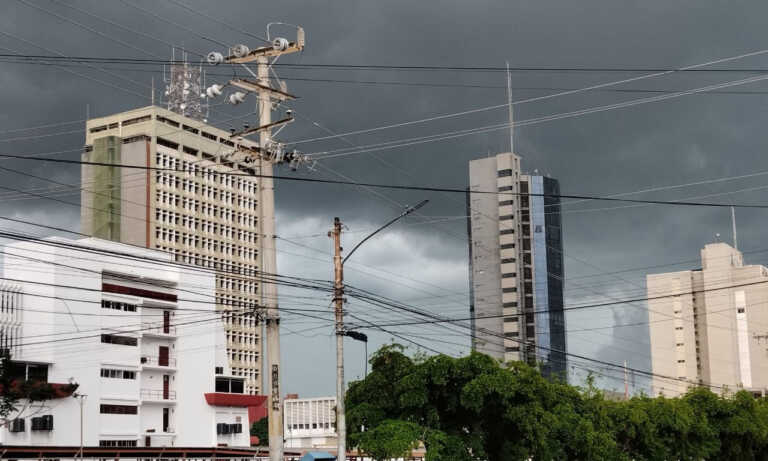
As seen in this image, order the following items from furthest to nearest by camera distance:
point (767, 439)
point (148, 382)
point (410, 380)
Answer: point (148, 382) → point (767, 439) → point (410, 380)

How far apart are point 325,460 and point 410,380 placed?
21.6ft

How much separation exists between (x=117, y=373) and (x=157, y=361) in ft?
17.9

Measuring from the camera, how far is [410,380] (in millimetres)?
42594

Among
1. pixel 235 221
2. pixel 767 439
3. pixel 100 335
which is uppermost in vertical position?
pixel 235 221

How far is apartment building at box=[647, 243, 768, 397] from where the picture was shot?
163875 millimetres

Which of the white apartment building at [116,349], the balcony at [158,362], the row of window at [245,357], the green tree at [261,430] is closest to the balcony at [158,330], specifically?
the white apartment building at [116,349]

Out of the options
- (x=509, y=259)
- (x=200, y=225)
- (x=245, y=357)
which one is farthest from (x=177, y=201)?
(x=509, y=259)

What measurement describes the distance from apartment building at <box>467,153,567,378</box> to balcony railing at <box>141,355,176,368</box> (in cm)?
8625

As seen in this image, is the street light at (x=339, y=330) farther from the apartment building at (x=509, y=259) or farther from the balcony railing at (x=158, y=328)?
the apartment building at (x=509, y=259)

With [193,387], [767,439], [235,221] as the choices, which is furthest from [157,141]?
[767,439]

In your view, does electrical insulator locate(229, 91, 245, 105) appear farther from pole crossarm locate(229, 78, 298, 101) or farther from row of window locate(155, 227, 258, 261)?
row of window locate(155, 227, 258, 261)

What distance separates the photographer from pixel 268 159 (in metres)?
38.1

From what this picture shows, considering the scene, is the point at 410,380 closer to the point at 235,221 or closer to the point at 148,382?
the point at 148,382

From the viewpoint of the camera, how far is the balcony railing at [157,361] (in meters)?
91.7
